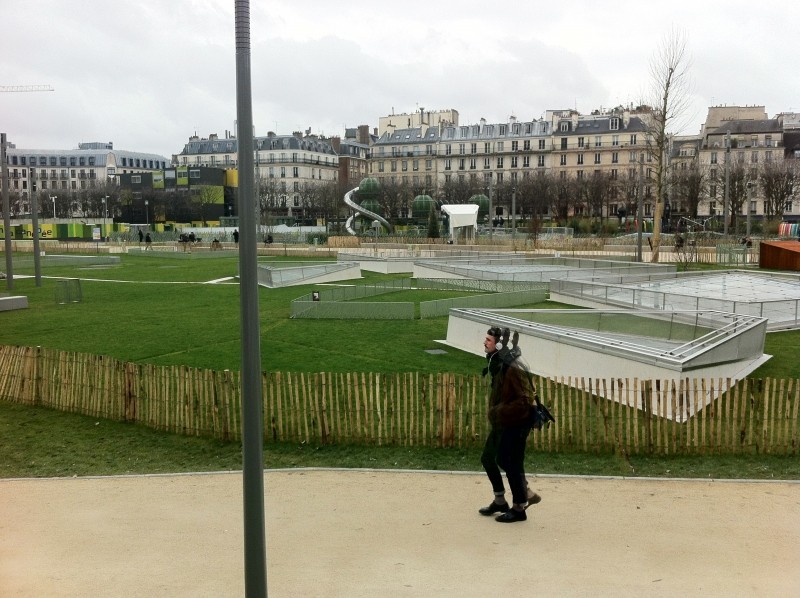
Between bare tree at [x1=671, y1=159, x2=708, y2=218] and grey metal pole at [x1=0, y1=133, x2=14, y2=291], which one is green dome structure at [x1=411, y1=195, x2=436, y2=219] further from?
grey metal pole at [x1=0, y1=133, x2=14, y2=291]

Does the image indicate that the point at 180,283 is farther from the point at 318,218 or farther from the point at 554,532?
the point at 318,218

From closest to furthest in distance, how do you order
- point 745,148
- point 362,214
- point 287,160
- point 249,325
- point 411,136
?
1. point 249,325
2. point 362,214
3. point 745,148
4. point 411,136
5. point 287,160

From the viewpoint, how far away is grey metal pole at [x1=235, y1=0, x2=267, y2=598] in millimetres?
5426

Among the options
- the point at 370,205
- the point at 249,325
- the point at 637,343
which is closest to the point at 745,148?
the point at 370,205

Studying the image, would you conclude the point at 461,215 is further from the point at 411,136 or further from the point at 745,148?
the point at 411,136

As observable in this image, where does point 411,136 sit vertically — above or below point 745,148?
above

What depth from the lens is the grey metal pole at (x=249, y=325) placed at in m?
5.43

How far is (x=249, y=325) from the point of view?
559 cm

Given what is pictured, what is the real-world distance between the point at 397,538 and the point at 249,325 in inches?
124

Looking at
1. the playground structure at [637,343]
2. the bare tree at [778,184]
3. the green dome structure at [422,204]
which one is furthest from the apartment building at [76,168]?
the playground structure at [637,343]

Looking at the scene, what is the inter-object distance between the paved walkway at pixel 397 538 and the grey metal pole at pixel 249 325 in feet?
3.36

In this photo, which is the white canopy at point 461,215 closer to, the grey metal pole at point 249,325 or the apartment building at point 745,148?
the apartment building at point 745,148

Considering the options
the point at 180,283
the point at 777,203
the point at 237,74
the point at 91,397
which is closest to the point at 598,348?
the point at 91,397

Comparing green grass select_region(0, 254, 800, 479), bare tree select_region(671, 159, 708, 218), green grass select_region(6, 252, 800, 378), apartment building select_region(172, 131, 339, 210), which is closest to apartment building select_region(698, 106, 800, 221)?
bare tree select_region(671, 159, 708, 218)
